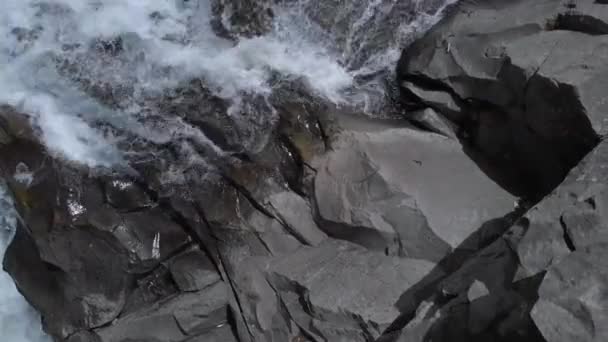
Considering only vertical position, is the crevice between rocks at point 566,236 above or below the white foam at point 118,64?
above

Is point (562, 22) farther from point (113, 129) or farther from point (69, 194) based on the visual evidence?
point (69, 194)

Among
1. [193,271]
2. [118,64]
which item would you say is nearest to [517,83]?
[193,271]

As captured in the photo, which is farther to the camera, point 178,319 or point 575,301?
point 178,319

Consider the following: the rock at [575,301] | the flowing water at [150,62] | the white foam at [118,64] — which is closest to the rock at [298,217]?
the flowing water at [150,62]

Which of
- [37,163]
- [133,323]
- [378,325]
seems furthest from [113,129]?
[378,325]

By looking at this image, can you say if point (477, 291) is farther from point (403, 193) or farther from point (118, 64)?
point (118, 64)

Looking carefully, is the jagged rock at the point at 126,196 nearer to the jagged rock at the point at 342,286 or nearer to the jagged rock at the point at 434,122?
the jagged rock at the point at 342,286
